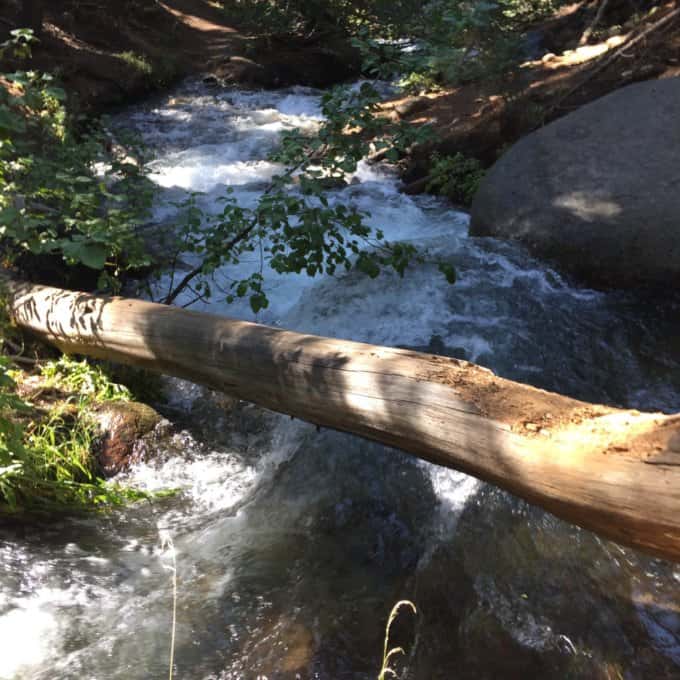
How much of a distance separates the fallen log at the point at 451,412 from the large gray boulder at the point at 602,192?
3.78 m

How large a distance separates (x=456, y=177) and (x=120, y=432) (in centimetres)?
578

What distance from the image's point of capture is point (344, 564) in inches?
123

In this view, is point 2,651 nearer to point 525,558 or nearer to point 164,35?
point 525,558

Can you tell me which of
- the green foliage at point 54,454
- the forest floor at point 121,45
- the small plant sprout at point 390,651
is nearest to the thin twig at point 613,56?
the green foliage at point 54,454

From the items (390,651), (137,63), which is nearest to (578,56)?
(137,63)

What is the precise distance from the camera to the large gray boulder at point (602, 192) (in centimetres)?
546

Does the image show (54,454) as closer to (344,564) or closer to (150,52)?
(344,564)

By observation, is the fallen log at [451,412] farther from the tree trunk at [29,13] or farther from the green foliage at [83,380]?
the tree trunk at [29,13]

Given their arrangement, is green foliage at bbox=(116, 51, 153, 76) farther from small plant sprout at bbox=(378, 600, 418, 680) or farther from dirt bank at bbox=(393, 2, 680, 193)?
small plant sprout at bbox=(378, 600, 418, 680)

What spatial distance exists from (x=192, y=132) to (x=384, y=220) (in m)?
5.23

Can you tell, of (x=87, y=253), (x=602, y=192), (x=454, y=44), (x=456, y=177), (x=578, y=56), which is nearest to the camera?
(x=87, y=253)

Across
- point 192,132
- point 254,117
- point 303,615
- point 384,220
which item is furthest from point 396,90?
point 303,615

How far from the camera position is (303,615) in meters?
2.80

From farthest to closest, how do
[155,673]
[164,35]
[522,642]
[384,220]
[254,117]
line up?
[164,35], [254,117], [384,220], [522,642], [155,673]
